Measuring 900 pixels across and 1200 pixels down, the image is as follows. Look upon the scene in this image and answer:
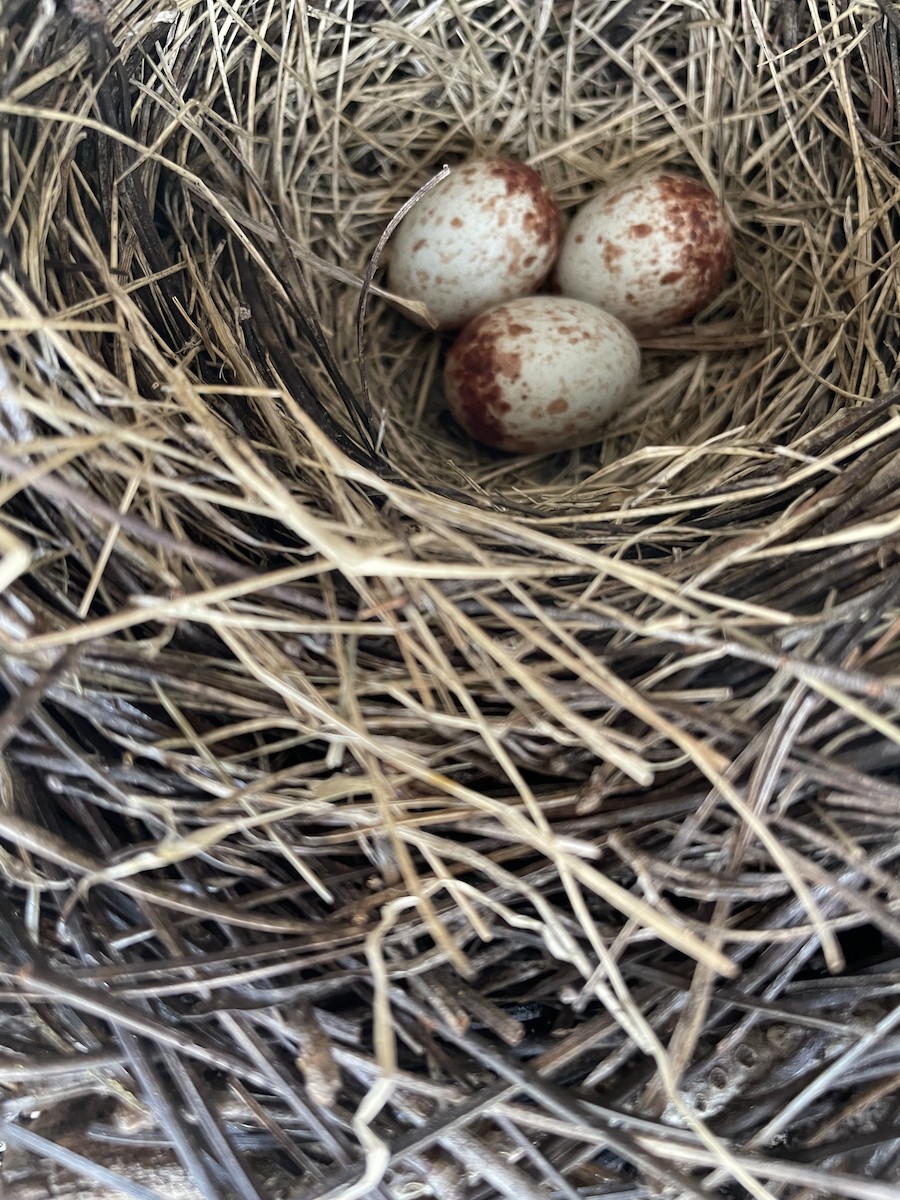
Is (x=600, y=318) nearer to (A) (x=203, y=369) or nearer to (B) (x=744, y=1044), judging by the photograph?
(A) (x=203, y=369)

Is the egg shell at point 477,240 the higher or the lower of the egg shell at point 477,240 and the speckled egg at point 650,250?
the higher

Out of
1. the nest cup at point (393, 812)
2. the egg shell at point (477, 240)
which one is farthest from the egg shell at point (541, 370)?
the nest cup at point (393, 812)

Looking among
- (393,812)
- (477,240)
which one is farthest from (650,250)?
(393,812)

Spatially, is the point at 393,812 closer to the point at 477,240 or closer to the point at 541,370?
the point at 541,370

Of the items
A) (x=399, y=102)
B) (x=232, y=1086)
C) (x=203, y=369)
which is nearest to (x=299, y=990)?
(x=232, y=1086)

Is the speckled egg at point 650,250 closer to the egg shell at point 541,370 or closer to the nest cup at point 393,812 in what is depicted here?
the egg shell at point 541,370

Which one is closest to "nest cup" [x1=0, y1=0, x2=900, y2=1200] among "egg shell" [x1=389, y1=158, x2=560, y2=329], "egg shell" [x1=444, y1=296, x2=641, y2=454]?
"egg shell" [x1=444, y1=296, x2=641, y2=454]
